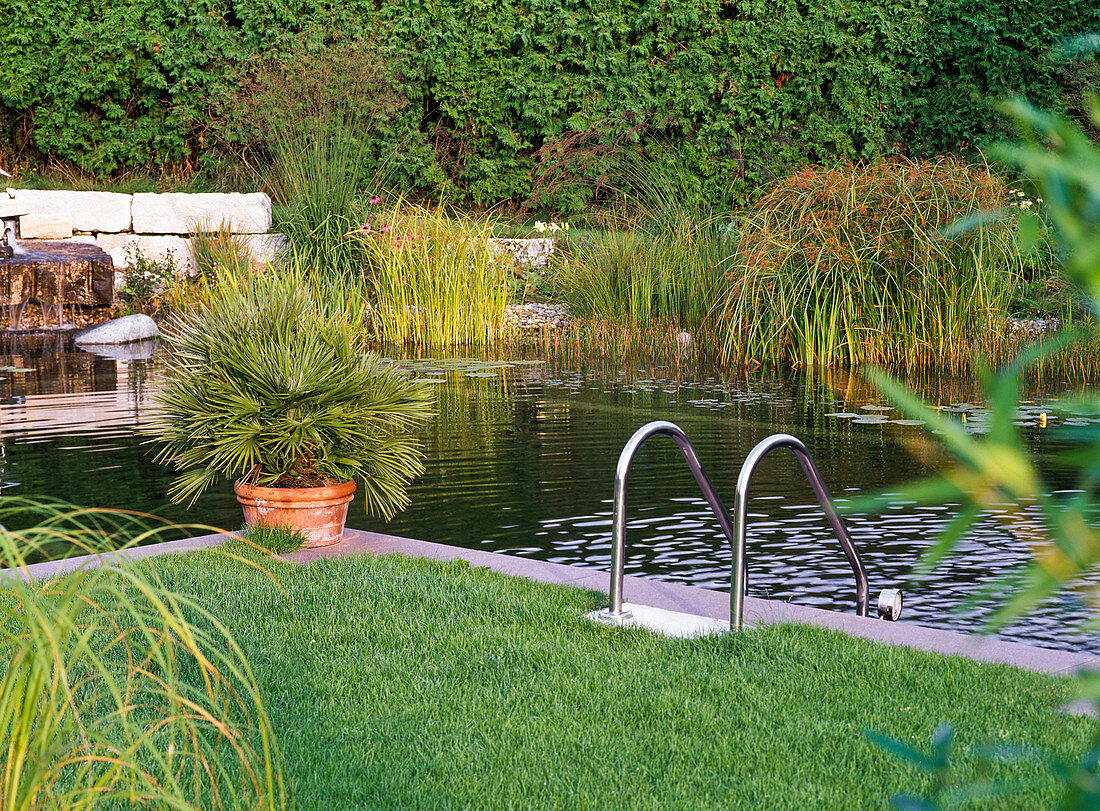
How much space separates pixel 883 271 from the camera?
38.3ft

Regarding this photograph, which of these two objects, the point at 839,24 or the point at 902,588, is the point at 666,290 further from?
the point at 902,588

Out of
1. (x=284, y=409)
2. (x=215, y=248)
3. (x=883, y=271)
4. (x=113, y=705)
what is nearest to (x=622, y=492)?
(x=113, y=705)

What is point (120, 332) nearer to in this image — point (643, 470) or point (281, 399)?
point (643, 470)

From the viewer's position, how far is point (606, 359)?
13.3m

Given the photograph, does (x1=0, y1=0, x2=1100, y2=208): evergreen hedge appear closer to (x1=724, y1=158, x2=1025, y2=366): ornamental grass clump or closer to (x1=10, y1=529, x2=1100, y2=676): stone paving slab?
(x1=724, y1=158, x2=1025, y2=366): ornamental grass clump

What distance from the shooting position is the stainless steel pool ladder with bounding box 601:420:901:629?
4.04 meters

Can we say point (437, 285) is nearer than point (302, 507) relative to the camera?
No

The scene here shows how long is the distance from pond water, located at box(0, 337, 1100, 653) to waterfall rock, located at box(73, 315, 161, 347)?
319 cm

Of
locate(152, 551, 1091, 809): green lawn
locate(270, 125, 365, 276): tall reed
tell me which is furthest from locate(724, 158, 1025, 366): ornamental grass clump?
locate(152, 551, 1091, 809): green lawn

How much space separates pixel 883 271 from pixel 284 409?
781cm

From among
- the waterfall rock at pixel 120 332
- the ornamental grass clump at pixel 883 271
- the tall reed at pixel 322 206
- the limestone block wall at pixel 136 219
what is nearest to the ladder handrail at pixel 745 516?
the ornamental grass clump at pixel 883 271

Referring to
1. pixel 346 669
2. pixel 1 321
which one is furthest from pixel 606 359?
pixel 346 669

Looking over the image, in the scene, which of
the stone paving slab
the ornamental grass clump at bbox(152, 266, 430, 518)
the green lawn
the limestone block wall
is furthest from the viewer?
the limestone block wall

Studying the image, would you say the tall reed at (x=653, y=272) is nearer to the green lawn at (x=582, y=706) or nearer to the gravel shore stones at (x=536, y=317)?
the gravel shore stones at (x=536, y=317)
